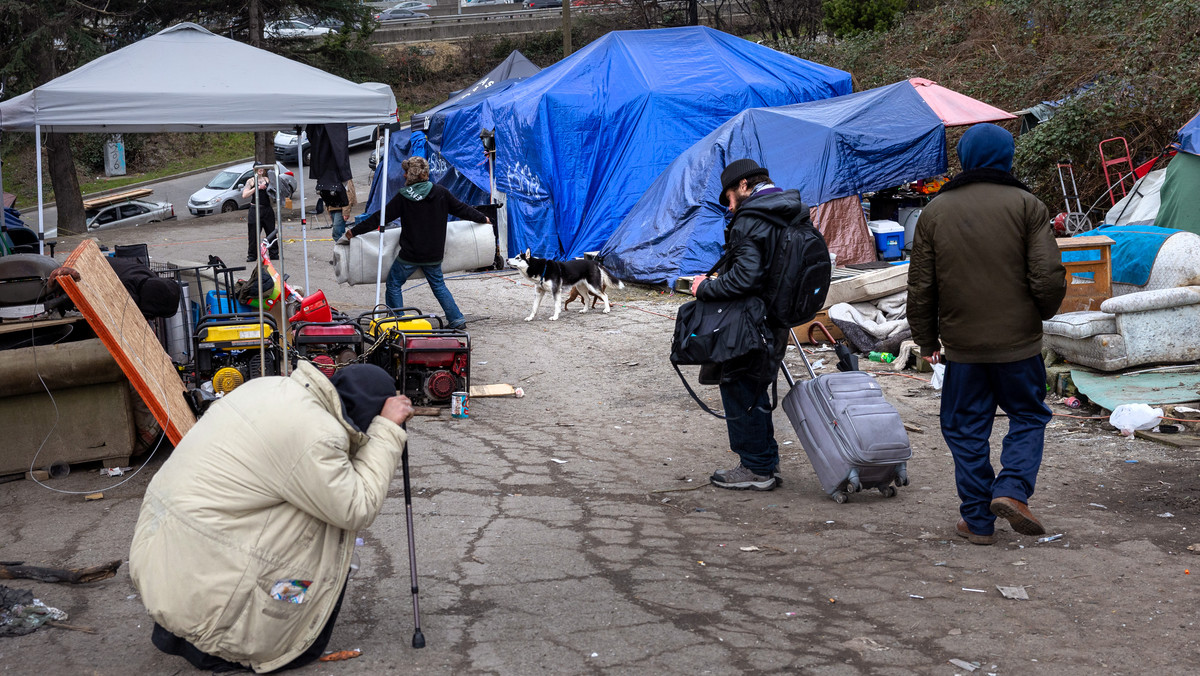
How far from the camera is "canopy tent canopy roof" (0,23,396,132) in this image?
775 cm

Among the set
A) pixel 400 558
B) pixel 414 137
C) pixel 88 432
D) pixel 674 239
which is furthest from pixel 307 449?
pixel 414 137

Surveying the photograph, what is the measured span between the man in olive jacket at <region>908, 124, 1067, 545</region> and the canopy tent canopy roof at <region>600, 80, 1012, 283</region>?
8575mm

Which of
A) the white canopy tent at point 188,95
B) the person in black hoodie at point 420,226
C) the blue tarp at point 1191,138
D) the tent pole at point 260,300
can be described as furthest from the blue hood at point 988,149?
the blue tarp at point 1191,138

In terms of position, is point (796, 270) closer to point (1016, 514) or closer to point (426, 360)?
point (1016, 514)

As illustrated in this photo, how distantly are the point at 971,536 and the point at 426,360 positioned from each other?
443 cm

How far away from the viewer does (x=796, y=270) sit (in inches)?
202

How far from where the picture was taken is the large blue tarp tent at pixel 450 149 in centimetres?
1758

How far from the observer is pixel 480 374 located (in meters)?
9.05

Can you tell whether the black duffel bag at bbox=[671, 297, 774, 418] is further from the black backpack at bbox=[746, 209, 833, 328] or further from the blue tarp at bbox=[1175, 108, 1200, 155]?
the blue tarp at bbox=[1175, 108, 1200, 155]

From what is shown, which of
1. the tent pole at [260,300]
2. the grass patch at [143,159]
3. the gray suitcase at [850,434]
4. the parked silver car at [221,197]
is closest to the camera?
the gray suitcase at [850,434]

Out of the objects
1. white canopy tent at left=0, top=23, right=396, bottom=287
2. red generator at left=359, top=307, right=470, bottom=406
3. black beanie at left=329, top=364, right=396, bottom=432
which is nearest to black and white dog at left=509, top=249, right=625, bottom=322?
white canopy tent at left=0, top=23, right=396, bottom=287

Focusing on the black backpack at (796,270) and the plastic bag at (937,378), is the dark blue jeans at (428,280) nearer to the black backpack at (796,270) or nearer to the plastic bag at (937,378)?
the plastic bag at (937,378)

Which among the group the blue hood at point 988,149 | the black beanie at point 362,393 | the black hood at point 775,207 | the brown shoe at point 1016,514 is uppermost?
the blue hood at point 988,149

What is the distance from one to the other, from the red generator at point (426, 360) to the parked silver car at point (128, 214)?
2054 centimetres
